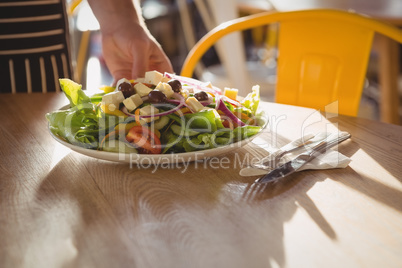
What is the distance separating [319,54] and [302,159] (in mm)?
866

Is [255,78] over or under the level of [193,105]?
under

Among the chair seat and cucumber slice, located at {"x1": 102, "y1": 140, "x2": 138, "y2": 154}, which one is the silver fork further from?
the chair seat

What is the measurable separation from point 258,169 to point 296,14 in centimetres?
96

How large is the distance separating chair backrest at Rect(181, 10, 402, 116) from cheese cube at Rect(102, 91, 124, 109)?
790 mm

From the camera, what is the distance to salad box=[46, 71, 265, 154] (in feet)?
3.14

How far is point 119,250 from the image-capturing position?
2.26ft

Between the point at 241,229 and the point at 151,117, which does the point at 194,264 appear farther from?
the point at 151,117

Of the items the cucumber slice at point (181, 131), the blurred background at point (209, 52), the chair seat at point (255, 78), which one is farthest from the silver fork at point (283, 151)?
the chair seat at point (255, 78)

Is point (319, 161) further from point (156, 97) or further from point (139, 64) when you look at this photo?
point (139, 64)

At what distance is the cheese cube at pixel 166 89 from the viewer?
1022 mm

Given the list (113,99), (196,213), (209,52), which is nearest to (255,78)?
(209,52)

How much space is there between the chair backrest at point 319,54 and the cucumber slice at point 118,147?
0.87 m

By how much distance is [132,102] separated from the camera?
3.22ft

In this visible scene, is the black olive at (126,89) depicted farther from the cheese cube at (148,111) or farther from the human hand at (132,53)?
the human hand at (132,53)
